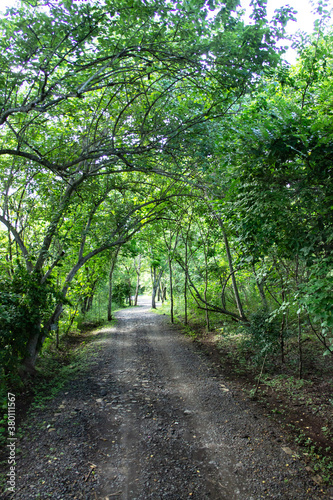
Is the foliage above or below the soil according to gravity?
above

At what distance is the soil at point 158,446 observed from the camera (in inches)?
108

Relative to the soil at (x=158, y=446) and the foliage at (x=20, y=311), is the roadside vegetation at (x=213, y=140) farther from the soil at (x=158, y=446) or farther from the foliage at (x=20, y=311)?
the soil at (x=158, y=446)

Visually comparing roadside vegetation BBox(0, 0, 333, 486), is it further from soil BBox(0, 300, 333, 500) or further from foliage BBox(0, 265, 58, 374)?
soil BBox(0, 300, 333, 500)

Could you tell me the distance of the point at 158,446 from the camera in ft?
11.4

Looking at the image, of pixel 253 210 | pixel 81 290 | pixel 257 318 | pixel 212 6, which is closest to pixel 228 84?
pixel 212 6

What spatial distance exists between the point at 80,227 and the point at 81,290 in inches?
153

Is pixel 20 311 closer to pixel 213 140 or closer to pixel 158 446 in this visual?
pixel 158 446

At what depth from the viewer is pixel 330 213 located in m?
3.02

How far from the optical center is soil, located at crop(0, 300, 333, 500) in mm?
2732

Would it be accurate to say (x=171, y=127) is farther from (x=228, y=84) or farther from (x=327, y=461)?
(x=327, y=461)

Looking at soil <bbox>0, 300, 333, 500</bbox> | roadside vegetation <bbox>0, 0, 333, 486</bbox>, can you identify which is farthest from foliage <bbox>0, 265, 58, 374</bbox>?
soil <bbox>0, 300, 333, 500</bbox>

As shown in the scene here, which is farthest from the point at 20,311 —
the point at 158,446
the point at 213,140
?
the point at 213,140

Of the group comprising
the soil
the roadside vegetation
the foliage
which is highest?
the roadside vegetation

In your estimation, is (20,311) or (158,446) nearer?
(158,446)
